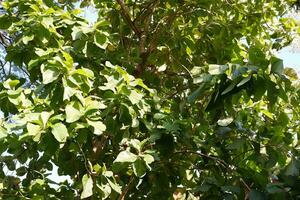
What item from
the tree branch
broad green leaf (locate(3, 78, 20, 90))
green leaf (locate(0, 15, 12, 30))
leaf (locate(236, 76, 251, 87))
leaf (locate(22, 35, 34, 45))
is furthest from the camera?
the tree branch

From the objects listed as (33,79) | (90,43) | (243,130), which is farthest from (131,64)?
(243,130)

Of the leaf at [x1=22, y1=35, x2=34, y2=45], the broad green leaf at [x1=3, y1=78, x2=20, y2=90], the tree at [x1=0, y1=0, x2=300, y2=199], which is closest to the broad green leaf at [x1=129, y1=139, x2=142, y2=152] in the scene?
the tree at [x1=0, y1=0, x2=300, y2=199]

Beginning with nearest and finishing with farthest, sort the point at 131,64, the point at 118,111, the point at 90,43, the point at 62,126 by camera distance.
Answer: the point at 62,126
the point at 118,111
the point at 90,43
the point at 131,64

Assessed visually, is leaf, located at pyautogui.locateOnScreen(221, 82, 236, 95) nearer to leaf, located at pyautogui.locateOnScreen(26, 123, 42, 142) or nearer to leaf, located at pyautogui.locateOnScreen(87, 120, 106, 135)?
leaf, located at pyautogui.locateOnScreen(87, 120, 106, 135)

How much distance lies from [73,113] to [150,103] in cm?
75

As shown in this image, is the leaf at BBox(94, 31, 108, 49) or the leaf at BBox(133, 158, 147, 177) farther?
the leaf at BBox(94, 31, 108, 49)

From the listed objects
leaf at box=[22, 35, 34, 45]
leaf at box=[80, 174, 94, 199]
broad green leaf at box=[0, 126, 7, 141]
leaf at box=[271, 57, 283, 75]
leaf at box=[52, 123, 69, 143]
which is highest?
leaf at box=[271, 57, 283, 75]

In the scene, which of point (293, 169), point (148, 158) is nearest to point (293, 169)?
point (293, 169)

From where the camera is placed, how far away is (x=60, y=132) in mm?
2406

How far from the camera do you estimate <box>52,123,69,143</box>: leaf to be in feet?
7.84

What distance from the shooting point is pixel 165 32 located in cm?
407

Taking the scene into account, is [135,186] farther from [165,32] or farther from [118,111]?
[165,32]

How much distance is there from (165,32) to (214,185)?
163cm

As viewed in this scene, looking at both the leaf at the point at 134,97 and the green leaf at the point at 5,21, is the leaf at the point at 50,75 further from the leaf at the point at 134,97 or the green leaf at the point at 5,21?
the green leaf at the point at 5,21
